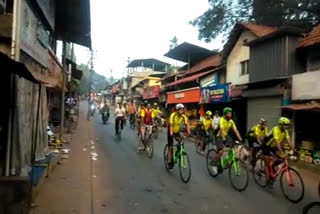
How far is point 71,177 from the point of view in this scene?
1159 cm

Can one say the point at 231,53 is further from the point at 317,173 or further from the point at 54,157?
the point at 54,157

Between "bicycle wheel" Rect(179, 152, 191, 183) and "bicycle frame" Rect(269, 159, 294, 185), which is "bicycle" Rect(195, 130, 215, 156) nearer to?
Result: "bicycle wheel" Rect(179, 152, 191, 183)

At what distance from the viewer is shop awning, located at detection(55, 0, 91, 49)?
15.1m

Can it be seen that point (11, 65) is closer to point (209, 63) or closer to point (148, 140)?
point (148, 140)

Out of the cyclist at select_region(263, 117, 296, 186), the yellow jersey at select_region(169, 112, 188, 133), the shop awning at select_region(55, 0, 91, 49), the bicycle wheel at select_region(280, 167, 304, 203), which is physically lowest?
the bicycle wheel at select_region(280, 167, 304, 203)

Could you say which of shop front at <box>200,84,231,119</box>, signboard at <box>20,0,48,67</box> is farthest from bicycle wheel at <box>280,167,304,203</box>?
shop front at <box>200,84,231,119</box>

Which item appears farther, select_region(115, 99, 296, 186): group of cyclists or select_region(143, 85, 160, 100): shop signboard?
select_region(143, 85, 160, 100): shop signboard

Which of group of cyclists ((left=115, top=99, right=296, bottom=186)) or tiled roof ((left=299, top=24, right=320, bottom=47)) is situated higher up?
tiled roof ((left=299, top=24, right=320, bottom=47))

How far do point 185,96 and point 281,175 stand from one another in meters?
26.0

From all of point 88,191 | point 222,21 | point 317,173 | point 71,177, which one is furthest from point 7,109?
point 222,21

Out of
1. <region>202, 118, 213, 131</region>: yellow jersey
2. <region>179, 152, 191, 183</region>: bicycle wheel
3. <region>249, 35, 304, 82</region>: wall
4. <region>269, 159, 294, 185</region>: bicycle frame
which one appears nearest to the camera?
<region>269, 159, 294, 185</region>: bicycle frame

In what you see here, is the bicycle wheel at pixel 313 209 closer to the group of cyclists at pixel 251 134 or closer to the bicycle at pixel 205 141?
the group of cyclists at pixel 251 134

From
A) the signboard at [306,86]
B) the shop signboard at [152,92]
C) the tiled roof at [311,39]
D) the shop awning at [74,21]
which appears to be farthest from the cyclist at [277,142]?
the shop signboard at [152,92]

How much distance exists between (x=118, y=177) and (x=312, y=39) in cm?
1058
